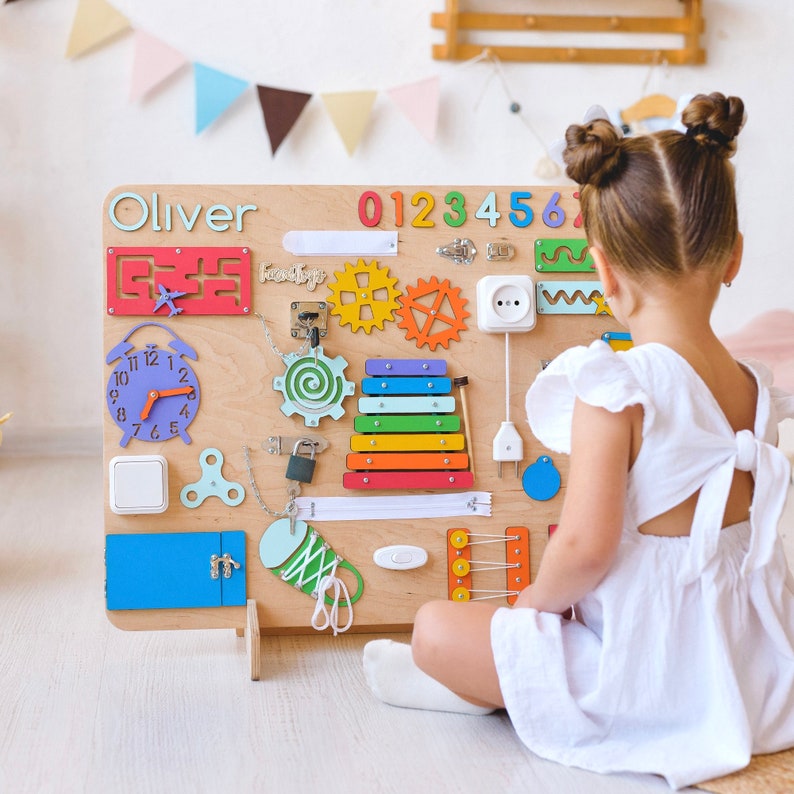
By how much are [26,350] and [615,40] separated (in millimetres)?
1860

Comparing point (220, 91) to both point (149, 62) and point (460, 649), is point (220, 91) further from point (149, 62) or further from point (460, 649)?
point (460, 649)

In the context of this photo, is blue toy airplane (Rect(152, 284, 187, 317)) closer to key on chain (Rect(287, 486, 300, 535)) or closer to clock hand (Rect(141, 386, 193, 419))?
clock hand (Rect(141, 386, 193, 419))

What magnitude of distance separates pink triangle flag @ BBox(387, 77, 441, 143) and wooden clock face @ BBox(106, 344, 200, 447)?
1695mm

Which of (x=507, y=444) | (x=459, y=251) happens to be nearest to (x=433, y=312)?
(x=459, y=251)

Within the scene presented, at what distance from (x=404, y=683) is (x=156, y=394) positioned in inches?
17.6

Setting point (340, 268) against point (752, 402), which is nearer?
point (752, 402)

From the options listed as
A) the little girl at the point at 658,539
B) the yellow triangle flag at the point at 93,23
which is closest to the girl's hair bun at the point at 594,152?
the little girl at the point at 658,539

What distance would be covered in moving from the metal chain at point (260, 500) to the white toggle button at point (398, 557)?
0.39 feet

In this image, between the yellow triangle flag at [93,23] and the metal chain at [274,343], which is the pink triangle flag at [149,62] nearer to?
the yellow triangle flag at [93,23]

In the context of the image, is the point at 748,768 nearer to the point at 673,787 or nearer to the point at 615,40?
the point at 673,787

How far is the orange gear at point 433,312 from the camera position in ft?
3.85

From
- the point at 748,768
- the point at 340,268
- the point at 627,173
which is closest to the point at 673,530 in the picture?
the point at 748,768

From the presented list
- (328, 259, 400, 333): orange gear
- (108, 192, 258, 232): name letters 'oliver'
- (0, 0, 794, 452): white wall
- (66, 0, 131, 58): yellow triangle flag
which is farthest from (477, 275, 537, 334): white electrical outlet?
(66, 0, 131, 58): yellow triangle flag

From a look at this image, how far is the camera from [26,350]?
8.58 feet
